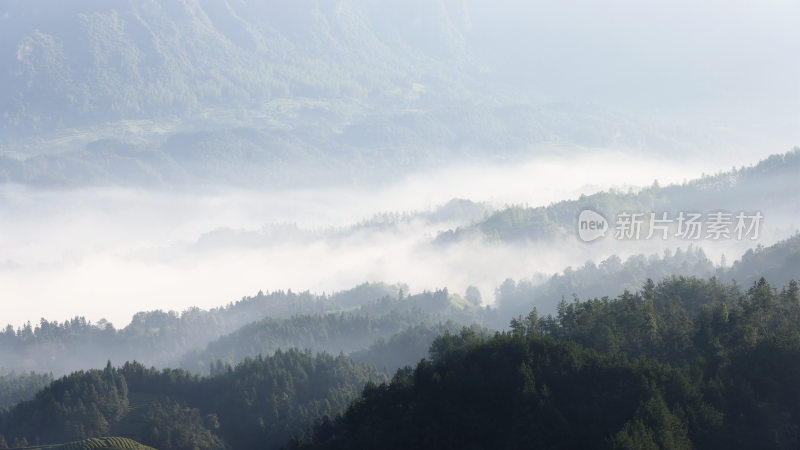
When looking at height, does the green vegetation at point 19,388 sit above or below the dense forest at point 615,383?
below

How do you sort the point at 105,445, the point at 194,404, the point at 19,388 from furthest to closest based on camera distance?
the point at 19,388, the point at 194,404, the point at 105,445

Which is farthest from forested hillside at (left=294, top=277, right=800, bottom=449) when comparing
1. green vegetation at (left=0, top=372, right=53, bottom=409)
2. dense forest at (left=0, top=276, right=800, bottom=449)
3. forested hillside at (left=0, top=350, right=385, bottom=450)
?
green vegetation at (left=0, top=372, right=53, bottom=409)

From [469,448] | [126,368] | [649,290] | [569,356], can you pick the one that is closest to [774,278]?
[649,290]

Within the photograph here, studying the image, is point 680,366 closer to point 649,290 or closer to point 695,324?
point 695,324

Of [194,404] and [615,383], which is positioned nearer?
[615,383]

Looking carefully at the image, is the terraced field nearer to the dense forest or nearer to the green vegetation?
the dense forest

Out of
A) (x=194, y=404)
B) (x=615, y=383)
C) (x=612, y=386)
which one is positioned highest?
(x=615, y=383)

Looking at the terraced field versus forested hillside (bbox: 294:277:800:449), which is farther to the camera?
the terraced field

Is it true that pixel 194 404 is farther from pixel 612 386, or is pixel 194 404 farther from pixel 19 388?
pixel 612 386

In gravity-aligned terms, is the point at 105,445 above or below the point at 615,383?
below

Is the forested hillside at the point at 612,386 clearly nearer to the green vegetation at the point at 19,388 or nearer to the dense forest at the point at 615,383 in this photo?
the dense forest at the point at 615,383

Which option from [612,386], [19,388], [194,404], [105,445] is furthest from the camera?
[19,388]

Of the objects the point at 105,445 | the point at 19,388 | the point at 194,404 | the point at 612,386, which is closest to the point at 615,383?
the point at 612,386

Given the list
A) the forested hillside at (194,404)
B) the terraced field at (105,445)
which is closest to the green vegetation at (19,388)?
the forested hillside at (194,404)
